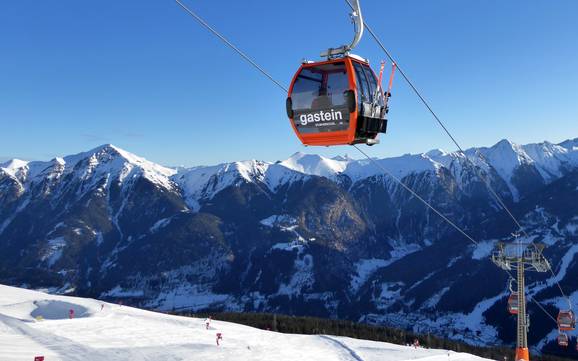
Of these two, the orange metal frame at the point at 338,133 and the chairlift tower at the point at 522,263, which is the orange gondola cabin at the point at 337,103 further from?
the chairlift tower at the point at 522,263

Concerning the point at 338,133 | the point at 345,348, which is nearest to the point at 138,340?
the point at 345,348

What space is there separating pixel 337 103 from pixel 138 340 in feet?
99.0

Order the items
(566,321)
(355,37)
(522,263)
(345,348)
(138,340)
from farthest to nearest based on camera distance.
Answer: (566,321) < (345,348) < (138,340) < (522,263) < (355,37)

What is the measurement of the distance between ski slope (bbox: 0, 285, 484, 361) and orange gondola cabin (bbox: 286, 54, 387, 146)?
2099 cm

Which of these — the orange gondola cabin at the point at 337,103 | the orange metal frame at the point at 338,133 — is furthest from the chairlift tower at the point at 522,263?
the orange metal frame at the point at 338,133

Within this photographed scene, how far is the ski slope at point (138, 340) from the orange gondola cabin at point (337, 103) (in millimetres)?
20993

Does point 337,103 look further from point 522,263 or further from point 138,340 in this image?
point 138,340

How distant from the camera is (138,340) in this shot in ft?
133

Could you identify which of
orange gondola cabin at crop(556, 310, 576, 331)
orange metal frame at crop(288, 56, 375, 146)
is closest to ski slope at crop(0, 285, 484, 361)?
orange gondola cabin at crop(556, 310, 576, 331)

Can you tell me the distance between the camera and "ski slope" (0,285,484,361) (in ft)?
111

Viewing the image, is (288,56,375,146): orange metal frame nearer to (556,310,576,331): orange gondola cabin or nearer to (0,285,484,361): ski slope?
(0,285,484,361): ski slope

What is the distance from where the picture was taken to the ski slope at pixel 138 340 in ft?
111

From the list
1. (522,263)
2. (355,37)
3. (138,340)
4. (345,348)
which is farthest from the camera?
(345,348)

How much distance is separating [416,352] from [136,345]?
27774 mm
